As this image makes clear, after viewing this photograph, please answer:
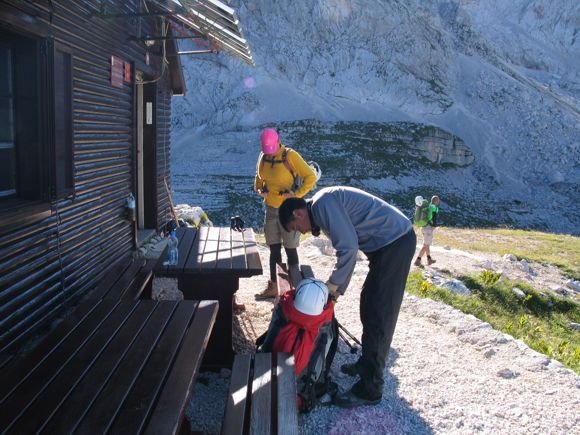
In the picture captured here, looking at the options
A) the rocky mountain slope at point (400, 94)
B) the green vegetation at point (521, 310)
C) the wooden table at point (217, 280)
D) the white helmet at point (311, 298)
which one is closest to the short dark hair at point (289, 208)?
the white helmet at point (311, 298)

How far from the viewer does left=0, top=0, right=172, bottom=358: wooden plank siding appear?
141 inches

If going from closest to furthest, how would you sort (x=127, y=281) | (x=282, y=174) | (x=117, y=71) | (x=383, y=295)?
(x=383, y=295)
(x=127, y=281)
(x=117, y=71)
(x=282, y=174)

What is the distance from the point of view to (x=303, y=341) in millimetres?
3740

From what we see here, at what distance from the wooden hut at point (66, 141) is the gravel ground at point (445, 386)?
1.60 metres

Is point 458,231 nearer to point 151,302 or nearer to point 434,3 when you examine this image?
point 151,302

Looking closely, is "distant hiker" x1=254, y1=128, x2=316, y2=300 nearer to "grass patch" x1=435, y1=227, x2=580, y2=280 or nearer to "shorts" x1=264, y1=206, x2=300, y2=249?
"shorts" x1=264, y1=206, x2=300, y2=249

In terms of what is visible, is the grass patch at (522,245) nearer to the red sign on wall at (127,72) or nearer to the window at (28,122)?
the red sign on wall at (127,72)

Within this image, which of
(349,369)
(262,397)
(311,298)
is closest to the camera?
(262,397)

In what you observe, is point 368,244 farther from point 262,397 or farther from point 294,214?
point 262,397

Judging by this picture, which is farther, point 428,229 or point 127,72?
point 428,229

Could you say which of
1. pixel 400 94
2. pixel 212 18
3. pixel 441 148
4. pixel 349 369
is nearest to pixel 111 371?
pixel 349 369

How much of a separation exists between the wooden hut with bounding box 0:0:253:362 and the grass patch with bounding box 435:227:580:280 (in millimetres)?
10320

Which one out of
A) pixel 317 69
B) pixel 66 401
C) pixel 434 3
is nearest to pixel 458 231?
pixel 66 401

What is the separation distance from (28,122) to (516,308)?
26.7ft
